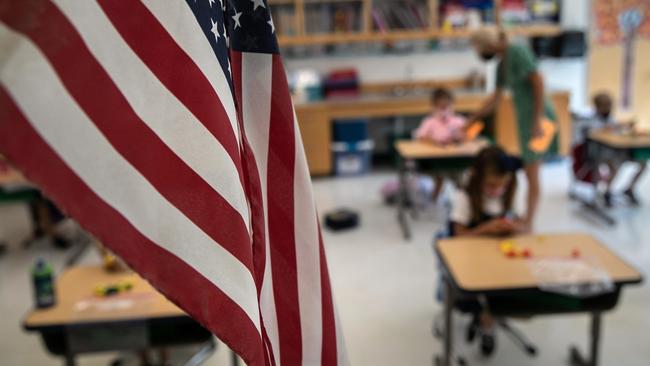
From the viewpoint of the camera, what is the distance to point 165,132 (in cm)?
80

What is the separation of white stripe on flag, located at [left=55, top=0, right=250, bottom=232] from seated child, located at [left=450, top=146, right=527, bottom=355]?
7.30ft

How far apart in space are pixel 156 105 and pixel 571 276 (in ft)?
6.40

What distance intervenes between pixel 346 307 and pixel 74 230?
118 inches

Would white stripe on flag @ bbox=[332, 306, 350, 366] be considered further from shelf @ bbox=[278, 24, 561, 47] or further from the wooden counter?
shelf @ bbox=[278, 24, 561, 47]

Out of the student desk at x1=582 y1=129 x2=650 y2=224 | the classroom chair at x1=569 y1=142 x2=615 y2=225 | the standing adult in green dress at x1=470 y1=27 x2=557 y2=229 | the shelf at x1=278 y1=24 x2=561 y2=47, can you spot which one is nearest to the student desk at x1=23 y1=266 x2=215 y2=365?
the standing adult in green dress at x1=470 y1=27 x2=557 y2=229

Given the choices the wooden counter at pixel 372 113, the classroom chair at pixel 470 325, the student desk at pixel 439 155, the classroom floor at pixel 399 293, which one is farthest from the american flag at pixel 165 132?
the wooden counter at pixel 372 113

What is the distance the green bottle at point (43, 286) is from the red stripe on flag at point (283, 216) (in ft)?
4.88

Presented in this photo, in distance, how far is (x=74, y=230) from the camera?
5430 mm

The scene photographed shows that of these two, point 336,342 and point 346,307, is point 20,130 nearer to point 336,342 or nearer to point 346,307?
point 336,342

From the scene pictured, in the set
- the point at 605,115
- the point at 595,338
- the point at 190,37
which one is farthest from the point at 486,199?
the point at 605,115

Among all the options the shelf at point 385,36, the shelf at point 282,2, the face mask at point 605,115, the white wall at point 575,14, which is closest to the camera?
the face mask at point 605,115

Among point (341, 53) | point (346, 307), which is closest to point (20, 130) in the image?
point (346, 307)

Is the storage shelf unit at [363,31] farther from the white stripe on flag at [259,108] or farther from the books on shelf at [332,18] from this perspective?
the white stripe on flag at [259,108]

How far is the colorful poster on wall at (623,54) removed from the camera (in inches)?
286
